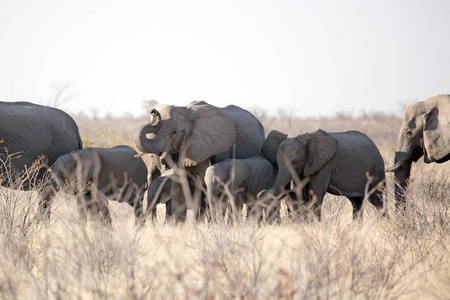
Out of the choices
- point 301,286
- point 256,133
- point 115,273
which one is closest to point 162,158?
point 256,133

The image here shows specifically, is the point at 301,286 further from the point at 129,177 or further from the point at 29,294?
the point at 129,177

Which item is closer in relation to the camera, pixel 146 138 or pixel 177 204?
pixel 146 138

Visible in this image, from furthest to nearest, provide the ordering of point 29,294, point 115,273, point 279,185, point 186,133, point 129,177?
point 129,177 < point 186,133 < point 279,185 < point 115,273 < point 29,294

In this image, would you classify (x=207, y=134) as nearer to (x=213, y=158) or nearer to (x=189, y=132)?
(x=189, y=132)

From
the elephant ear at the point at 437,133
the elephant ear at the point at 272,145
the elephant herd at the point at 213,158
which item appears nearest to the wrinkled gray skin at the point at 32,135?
the elephant herd at the point at 213,158

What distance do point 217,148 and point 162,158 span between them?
0.82 meters

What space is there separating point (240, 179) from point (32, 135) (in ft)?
11.1

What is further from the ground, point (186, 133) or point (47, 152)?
point (186, 133)

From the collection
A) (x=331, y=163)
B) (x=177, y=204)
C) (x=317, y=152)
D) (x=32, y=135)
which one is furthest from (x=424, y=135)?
(x=32, y=135)

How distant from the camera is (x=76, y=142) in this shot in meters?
9.94

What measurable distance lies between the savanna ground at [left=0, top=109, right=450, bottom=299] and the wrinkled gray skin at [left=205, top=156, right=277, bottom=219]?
629mm

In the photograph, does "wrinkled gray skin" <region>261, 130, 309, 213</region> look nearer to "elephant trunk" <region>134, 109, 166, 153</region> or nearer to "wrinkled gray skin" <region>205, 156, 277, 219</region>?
"wrinkled gray skin" <region>205, 156, 277, 219</region>

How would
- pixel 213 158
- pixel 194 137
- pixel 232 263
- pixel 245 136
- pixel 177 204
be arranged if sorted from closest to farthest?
1. pixel 232 263
2. pixel 194 137
3. pixel 177 204
4. pixel 213 158
5. pixel 245 136

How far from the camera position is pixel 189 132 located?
884cm
